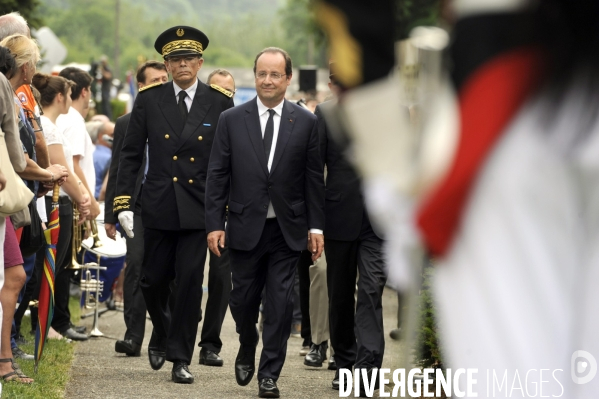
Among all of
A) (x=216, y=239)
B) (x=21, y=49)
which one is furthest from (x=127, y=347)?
(x=21, y=49)

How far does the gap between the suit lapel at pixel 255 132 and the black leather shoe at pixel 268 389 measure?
1.44 m

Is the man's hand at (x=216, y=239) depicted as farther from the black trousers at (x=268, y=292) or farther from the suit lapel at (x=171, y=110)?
the suit lapel at (x=171, y=110)

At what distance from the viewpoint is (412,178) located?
232cm

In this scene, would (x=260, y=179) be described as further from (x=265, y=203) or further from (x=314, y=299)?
(x=314, y=299)

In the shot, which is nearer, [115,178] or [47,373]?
[47,373]

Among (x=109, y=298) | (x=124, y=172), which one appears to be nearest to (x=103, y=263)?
(x=109, y=298)

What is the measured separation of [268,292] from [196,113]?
63.3 inches

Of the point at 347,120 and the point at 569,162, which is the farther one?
the point at 347,120

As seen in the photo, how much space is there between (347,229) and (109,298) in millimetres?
5746

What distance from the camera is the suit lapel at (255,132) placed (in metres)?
8.06

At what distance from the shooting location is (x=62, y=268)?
1095 cm

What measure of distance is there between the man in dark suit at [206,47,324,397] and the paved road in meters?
0.35

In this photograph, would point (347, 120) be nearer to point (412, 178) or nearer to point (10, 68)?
point (412, 178)

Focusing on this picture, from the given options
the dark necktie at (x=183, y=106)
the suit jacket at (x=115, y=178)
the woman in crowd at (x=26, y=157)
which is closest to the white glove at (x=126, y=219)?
the suit jacket at (x=115, y=178)
